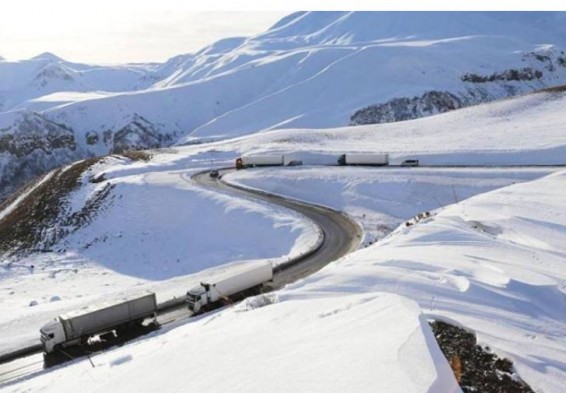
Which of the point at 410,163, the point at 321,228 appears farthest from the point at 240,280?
the point at 410,163

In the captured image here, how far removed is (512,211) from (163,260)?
31735 mm

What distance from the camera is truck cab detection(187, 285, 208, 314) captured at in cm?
2914

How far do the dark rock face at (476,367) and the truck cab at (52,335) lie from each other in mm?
19070

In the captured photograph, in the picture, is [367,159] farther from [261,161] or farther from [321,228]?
[321,228]

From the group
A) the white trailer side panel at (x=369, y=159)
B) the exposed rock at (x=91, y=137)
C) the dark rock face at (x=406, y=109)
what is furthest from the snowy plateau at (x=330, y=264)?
the exposed rock at (x=91, y=137)

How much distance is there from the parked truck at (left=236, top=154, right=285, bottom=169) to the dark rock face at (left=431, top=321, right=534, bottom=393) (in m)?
53.2

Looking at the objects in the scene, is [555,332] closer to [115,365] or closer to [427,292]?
[427,292]

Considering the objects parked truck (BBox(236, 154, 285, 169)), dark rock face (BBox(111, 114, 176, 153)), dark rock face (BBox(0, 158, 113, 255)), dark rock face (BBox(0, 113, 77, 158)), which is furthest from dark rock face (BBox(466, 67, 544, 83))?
dark rock face (BBox(0, 158, 113, 255))

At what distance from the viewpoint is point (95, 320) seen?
26078 millimetres

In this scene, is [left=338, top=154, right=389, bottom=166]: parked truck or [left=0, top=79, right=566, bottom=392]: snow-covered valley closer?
[left=0, top=79, right=566, bottom=392]: snow-covered valley

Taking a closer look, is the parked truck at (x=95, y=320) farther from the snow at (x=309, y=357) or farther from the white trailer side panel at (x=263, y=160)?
the white trailer side panel at (x=263, y=160)

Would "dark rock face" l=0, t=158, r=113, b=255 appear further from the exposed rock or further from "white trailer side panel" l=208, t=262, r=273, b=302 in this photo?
the exposed rock

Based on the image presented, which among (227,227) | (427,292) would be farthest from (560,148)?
(427,292)

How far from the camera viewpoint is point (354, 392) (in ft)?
32.9
